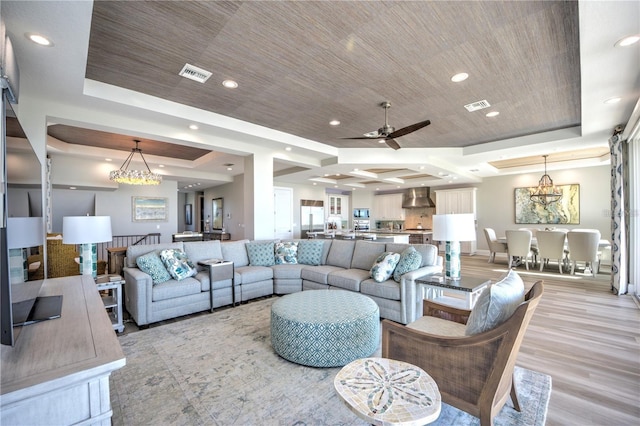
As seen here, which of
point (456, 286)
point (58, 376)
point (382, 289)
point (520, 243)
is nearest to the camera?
point (58, 376)

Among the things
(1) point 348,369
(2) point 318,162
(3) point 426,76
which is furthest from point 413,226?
(1) point 348,369

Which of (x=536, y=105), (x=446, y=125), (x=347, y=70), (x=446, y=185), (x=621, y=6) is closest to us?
(x=621, y=6)

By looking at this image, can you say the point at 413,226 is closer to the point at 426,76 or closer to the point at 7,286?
the point at 426,76

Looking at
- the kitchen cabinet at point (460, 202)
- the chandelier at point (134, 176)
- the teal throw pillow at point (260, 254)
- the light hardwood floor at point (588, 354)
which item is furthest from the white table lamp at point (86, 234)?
the kitchen cabinet at point (460, 202)

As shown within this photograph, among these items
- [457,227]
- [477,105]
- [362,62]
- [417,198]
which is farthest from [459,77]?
[417,198]

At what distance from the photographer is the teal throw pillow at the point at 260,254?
4766 millimetres

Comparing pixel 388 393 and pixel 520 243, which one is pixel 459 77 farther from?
pixel 520 243

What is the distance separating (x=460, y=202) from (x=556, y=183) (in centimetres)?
260

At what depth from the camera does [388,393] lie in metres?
1.25

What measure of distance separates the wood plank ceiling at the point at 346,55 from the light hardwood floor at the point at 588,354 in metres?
2.82

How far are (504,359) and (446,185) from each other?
977 cm

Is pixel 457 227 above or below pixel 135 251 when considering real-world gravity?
above

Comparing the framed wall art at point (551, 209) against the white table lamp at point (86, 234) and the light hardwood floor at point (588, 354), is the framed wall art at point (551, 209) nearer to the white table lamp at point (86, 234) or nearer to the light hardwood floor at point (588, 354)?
the light hardwood floor at point (588, 354)

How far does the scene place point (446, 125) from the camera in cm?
472
